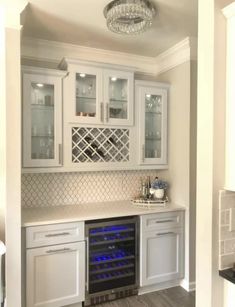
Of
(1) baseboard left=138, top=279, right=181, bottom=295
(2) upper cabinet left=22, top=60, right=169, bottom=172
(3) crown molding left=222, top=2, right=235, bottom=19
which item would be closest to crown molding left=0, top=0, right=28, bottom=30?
(2) upper cabinet left=22, top=60, right=169, bottom=172

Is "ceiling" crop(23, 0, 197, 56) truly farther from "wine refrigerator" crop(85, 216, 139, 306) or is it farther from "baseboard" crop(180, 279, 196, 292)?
"baseboard" crop(180, 279, 196, 292)

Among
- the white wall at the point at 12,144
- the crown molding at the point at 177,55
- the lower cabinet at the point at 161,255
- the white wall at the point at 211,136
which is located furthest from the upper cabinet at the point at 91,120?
the white wall at the point at 211,136

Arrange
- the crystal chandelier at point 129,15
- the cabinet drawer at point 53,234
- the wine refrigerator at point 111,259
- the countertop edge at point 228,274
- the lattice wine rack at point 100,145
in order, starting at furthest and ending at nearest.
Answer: the lattice wine rack at point 100,145 < the wine refrigerator at point 111,259 < the cabinet drawer at point 53,234 < the crystal chandelier at point 129,15 < the countertop edge at point 228,274

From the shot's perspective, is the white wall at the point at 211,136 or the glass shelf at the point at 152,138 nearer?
the white wall at the point at 211,136

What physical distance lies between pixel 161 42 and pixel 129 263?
7.82 feet

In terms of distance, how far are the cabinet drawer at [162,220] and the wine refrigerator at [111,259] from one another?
0.11 m

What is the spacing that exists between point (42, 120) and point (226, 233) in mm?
1944

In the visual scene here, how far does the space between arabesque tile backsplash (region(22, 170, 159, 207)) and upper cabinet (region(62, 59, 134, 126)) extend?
2.25ft

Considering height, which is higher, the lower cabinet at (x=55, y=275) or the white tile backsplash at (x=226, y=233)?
the white tile backsplash at (x=226, y=233)

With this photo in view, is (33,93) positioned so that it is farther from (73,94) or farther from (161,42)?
(161,42)

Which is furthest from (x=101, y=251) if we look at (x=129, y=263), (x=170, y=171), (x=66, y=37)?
(x=66, y=37)

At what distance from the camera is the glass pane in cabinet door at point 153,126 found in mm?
2896

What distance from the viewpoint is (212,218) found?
128 cm

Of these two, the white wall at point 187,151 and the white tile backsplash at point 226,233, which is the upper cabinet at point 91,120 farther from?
the white tile backsplash at point 226,233
